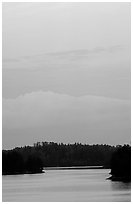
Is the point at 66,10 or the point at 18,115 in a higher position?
the point at 66,10

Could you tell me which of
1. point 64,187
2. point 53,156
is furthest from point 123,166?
point 53,156

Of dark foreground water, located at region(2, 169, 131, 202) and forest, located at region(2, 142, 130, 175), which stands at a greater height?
forest, located at region(2, 142, 130, 175)

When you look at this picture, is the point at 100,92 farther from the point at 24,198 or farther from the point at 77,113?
the point at 24,198

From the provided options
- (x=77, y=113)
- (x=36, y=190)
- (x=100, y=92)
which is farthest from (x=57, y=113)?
(x=36, y=190)

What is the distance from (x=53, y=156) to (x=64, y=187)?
0.31 meters

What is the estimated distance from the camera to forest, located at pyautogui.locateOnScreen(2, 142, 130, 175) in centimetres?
365

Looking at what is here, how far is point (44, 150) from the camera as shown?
3633mm

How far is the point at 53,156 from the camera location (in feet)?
12.3

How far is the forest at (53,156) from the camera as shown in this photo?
3654 mm

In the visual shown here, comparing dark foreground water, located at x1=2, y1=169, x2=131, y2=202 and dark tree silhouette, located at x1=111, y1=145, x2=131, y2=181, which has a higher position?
dark tree silhouette, located at x1=111, y1=145, x2=131, y2=181

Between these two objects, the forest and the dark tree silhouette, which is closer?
the dark tree silhouette

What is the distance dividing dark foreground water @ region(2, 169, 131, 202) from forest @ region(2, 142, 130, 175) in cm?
9

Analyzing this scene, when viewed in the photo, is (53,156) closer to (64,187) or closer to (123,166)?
(64,187)

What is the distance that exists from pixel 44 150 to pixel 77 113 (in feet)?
1.31
